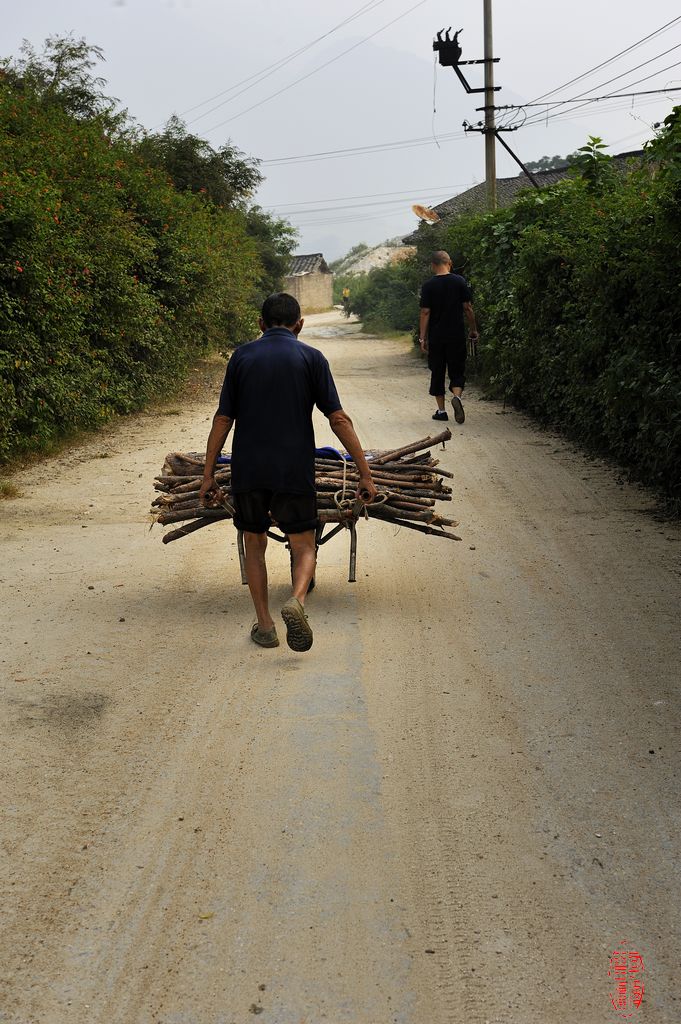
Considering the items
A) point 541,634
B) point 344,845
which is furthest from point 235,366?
point 344,845

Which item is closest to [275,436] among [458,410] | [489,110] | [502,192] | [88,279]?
[458,410]

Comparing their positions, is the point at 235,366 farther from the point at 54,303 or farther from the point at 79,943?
the point at 54,303

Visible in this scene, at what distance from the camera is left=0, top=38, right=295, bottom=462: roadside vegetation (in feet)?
37.2

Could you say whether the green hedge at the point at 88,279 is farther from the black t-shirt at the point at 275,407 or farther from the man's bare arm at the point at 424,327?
the black t-shirt at the point at 275,407

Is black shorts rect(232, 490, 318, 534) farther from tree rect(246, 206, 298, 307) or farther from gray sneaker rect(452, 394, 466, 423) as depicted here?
tree rect(246, 206, 298, 307)

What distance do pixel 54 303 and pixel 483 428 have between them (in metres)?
5.54

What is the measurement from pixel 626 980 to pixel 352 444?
138 inches

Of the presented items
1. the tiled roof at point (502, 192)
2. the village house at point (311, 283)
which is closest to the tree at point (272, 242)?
the tiled roof at point (502, 192)

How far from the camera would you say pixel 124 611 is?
6.77m

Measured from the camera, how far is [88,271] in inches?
519

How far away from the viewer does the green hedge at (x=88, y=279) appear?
1127cm

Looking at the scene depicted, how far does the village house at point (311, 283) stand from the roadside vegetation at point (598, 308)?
56.0 metres

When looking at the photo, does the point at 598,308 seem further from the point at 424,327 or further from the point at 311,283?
the point at 311,283

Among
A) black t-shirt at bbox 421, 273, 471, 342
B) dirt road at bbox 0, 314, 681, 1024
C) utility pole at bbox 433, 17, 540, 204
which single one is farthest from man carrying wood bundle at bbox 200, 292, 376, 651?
utility pole at bbox 433, 17, 540, 204
